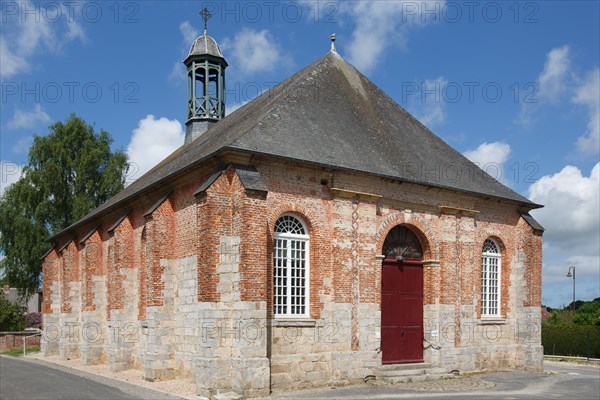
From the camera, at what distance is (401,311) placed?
17531 mm

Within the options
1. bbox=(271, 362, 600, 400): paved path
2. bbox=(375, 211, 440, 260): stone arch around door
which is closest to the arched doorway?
bbox=(375, 211, 440, 260): stone arch around door

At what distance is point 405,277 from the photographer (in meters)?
17.8

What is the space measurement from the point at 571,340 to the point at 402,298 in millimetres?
13822

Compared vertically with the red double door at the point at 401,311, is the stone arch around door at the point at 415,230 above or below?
above

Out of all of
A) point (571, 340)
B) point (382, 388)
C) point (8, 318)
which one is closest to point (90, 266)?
point (382, 388)

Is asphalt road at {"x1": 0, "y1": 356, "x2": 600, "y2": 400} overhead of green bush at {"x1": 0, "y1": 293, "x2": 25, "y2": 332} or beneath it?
overhead

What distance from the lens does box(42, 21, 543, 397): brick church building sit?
1384 cm

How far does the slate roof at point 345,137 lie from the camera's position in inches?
613

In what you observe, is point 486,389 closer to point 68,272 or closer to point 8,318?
point 68,272

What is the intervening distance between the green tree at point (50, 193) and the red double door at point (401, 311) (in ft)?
76.3

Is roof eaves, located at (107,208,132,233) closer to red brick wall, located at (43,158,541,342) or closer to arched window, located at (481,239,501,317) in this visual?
red brick wall, located at (43,158,541,342)

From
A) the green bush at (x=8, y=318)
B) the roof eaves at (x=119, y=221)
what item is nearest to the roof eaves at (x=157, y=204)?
the roof eaves at (x=119, y=221)

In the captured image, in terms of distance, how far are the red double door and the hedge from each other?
492 inches

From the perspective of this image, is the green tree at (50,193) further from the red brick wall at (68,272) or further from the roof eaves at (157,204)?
the roof eaves at (157,204)
